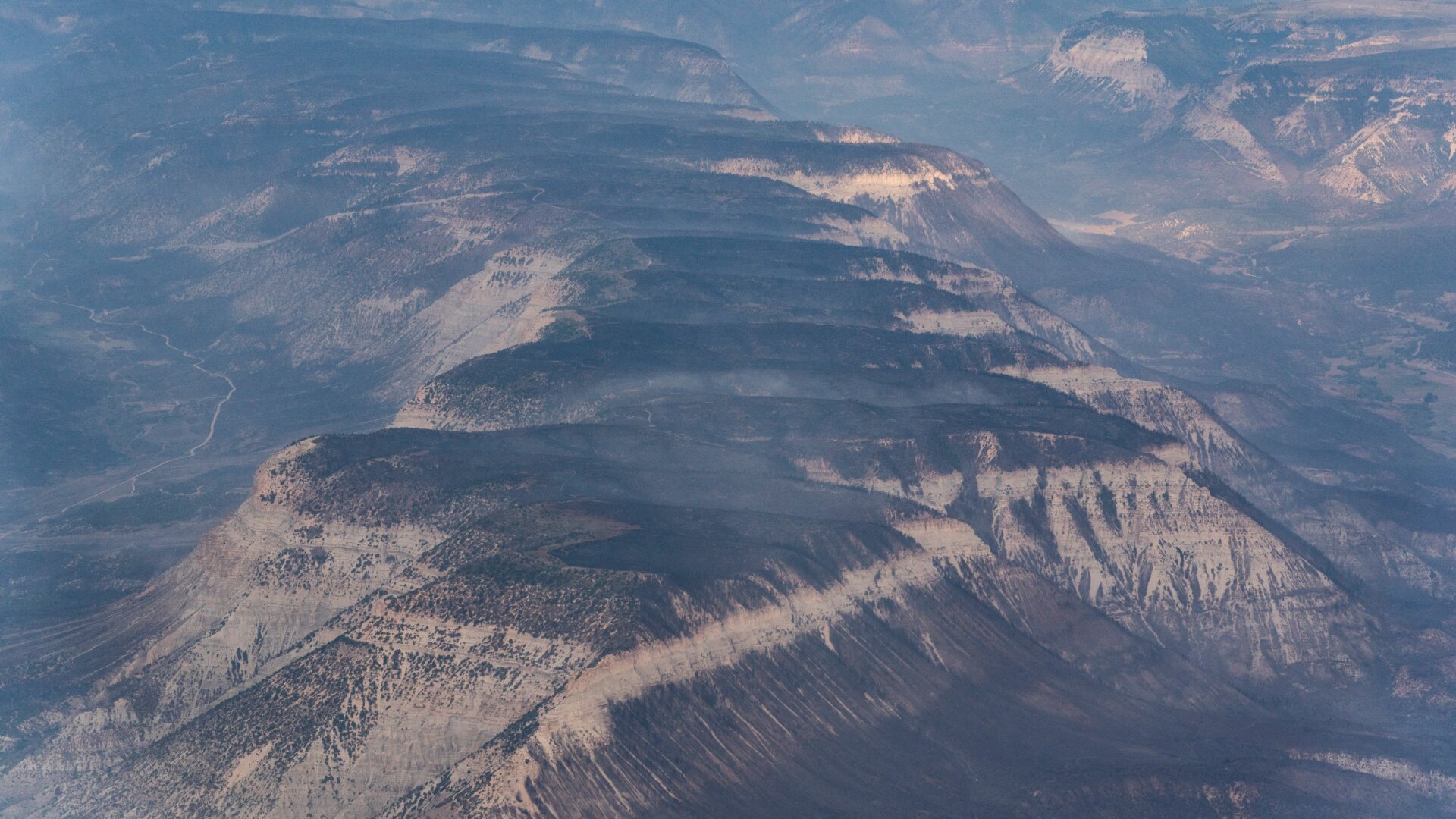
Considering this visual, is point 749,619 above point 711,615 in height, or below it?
below

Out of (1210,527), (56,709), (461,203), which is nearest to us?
(56,709)

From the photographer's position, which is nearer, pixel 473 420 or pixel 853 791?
pixel 853 791

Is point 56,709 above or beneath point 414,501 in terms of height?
beneath

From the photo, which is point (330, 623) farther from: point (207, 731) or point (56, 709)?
point (56, 709)

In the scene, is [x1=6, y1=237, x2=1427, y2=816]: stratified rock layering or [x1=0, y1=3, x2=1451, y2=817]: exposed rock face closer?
[x1=6, y1=237, x2=1427, y2=816]: stratified rock layering

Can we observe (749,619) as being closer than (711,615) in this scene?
No

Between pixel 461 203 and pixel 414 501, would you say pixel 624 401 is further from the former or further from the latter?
pixel 461 203

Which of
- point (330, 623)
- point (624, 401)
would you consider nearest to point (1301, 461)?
point (624, 401)

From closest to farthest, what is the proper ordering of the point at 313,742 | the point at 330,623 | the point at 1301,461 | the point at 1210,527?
the point at 313,742, the point at 330,623, the point at 1210,527, the point at 1301,461

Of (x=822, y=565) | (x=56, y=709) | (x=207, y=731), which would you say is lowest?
(x=56, y=709)

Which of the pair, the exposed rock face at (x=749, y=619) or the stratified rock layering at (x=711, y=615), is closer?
the stratified rock layering at (x=711, y=615)
